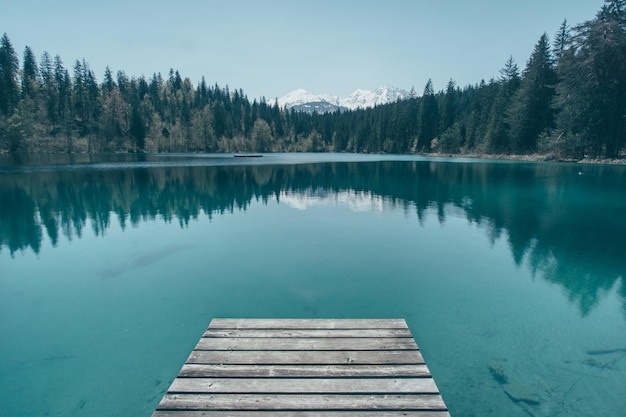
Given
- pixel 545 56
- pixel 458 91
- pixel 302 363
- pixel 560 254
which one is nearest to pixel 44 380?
pixel 302 363

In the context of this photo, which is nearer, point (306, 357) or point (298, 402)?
point (298, 402)

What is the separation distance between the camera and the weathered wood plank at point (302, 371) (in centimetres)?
457

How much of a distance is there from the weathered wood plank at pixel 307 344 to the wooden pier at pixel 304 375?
0.05 ft

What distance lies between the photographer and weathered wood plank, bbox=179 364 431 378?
4570 mm

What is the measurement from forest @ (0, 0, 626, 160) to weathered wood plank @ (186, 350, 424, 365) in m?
69.0

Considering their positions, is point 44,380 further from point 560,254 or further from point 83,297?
point 560,254

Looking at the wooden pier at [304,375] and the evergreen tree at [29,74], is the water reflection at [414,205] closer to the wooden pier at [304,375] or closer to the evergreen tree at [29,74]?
the wooden pier at [304,375]

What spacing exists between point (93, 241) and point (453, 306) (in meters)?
16.0

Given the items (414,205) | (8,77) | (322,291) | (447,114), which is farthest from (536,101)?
(8,77)

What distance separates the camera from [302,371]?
4.65 m

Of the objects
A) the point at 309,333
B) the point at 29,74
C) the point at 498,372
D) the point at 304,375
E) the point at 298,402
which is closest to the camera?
the point at 298,402

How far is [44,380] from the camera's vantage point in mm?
6375

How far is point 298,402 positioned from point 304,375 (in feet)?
1.78

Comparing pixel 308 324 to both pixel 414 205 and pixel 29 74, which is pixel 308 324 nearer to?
pixel 414 205
